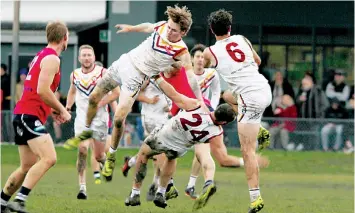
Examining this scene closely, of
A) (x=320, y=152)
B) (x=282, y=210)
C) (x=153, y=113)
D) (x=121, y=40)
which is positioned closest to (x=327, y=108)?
(x=320, y=152)

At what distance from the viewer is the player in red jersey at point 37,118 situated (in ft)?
45.6

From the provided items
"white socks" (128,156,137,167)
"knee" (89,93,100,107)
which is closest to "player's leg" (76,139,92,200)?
"white socks" (128,156,137,167)

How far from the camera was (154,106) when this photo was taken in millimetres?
20234

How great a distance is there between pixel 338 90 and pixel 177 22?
19.1 m

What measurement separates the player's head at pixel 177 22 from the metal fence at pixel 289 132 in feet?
49.3

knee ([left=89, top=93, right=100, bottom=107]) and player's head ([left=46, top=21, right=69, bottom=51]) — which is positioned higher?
player's head ([left=46, top=21, right=69, bottom=51])

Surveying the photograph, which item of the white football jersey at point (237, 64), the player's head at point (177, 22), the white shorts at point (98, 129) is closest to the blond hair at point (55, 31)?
the player's head at point (177, 22)

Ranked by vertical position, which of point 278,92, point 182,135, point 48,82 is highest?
point 48,82

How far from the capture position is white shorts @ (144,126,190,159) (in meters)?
16.2

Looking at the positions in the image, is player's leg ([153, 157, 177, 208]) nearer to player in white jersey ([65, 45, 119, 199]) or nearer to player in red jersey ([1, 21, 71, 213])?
player in red jersey ([1, 21, 71, 213])

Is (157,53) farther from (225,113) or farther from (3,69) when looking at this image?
(3,69)

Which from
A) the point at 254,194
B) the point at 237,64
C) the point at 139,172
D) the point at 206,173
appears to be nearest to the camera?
the point at 254,194

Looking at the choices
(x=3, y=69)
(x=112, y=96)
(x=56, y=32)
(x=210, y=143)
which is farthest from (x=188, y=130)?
(x=3, y=69)

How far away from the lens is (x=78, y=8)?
128ft
